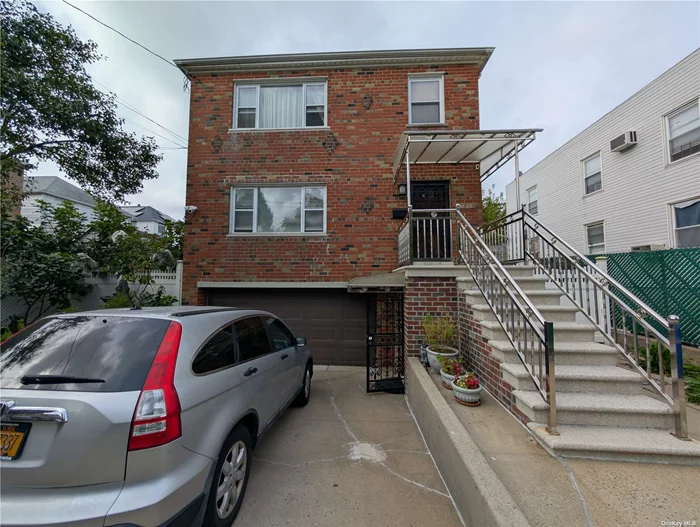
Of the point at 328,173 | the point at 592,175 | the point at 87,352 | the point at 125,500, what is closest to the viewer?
the point at 125,500

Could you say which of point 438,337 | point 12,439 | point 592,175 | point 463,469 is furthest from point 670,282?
point 12,439

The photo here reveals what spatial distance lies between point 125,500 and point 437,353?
3.73m

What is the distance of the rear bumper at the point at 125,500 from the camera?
148cm

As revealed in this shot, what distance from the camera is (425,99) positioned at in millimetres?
7457

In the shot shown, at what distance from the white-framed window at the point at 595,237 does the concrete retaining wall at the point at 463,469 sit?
12.0 metres

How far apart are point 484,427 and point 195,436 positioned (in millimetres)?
2606

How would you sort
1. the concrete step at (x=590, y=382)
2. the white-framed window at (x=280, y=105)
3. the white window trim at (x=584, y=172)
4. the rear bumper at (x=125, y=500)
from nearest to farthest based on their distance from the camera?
the rear bumper at (x=125, y=500)
the concrete step at (x=590, y=382)
the white-framed window at (x=280, y=105)
the white window trim at (x=584, y=172)

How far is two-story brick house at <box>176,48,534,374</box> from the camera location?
7.11m

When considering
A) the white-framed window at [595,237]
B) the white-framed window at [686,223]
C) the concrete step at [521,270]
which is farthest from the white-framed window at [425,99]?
the white-framed window at [595,237]

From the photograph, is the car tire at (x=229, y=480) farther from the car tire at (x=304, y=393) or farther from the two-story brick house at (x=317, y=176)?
the two-story brick house at (x=317, y=176)

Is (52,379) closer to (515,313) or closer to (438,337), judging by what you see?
(438,337)

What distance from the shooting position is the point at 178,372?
1925 mm

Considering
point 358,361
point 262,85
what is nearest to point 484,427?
point 358,361

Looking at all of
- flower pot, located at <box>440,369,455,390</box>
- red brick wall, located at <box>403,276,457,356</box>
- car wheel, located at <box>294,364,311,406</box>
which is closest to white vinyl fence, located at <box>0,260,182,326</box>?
car wheel, located at <box>294,364,311,406</box>
